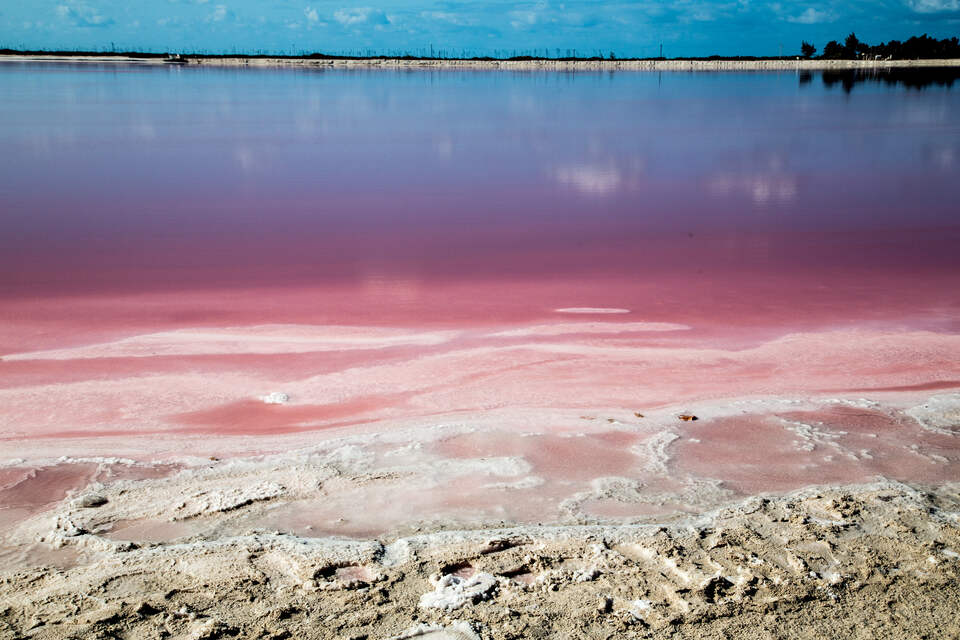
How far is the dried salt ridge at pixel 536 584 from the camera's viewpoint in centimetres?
236

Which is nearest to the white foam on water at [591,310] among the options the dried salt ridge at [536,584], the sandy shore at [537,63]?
the dried salt ridge at [536,584]

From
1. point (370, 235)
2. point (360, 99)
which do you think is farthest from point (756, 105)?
point (370, 235)

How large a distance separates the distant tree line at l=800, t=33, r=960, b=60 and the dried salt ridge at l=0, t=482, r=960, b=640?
302ft

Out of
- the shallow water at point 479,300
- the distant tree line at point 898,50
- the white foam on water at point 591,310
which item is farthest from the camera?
the distant tree line at point 898,50

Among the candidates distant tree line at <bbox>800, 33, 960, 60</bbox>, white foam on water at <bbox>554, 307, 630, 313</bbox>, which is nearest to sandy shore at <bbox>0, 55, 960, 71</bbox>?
distant tree line at <bbox>800, 33, 960, 60</bbox>

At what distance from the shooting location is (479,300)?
21.5 ft

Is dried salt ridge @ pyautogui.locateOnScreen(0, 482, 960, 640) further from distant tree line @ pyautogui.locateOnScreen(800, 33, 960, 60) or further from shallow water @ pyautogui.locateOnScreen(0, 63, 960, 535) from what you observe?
distant tree line @ pyautogui.locateOnScreen(800, 33, 960, 60)

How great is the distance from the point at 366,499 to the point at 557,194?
858 centimetres

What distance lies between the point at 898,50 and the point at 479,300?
301 feet

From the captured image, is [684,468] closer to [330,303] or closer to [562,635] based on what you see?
[562,635]

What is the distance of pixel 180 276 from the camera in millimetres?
7234

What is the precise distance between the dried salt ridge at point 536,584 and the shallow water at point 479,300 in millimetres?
385

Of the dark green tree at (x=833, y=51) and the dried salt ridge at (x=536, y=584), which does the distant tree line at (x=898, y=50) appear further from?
the dried salt ridge at (x=536, y=584)

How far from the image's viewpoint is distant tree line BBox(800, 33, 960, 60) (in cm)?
8017
